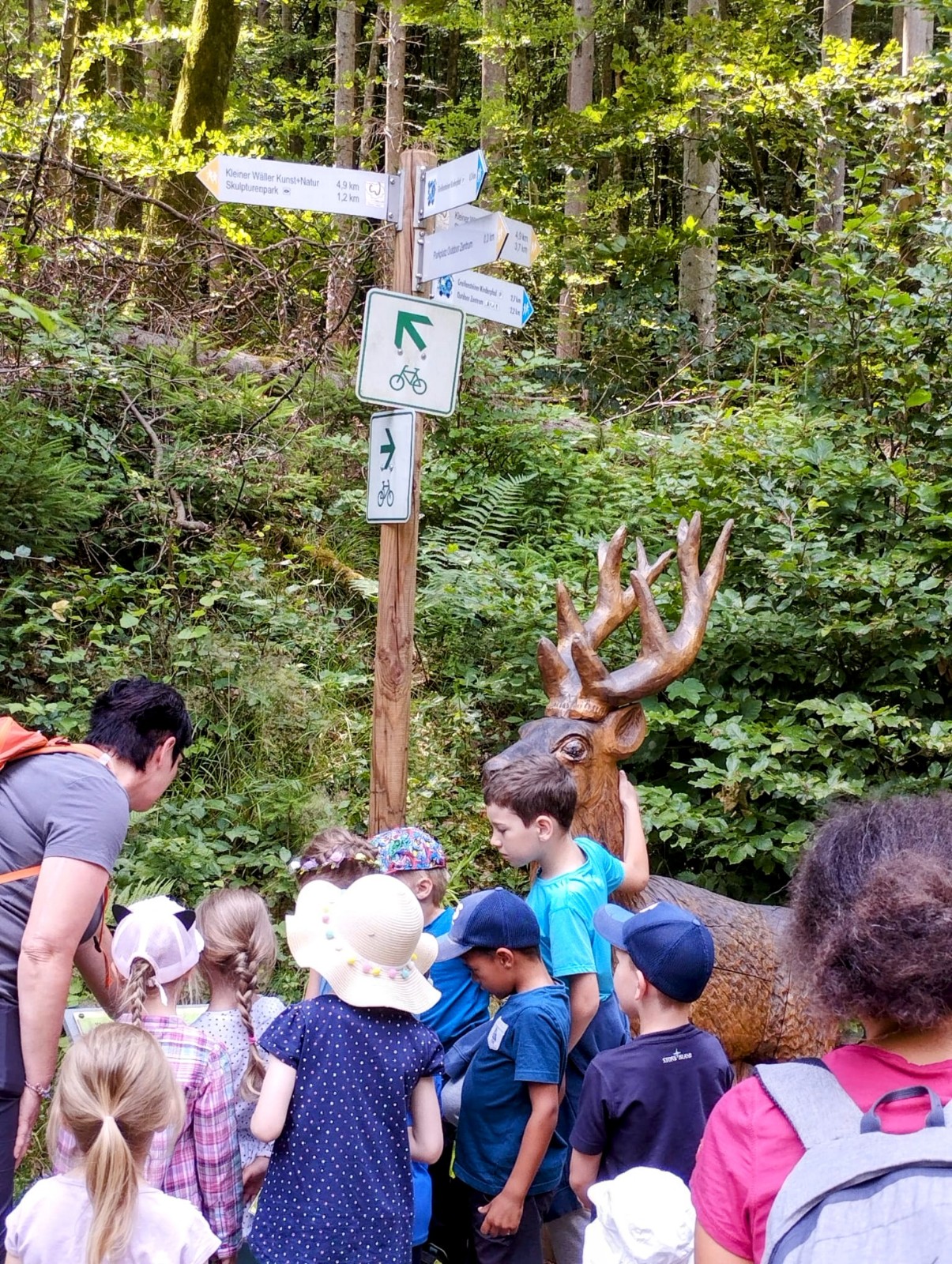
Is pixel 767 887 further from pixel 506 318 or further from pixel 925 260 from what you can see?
pixel 925 260

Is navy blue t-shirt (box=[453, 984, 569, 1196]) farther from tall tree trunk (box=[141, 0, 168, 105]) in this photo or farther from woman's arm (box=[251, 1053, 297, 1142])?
tall tree trunk (box=[141, 0, 168, 105])

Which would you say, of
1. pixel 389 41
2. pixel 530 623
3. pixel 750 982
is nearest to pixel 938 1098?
pixel 750 982

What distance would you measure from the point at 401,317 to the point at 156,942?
2404 millimetres

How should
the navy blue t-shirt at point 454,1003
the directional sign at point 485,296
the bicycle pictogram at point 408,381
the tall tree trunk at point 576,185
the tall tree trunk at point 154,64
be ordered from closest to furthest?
the navy blue t-shirt at point 454,1003
the bicycle pictogram at point 408,381
the directional sign at point 485,296
the tall tree trunk at point 154,64
the tall tree trunk at point 576,185

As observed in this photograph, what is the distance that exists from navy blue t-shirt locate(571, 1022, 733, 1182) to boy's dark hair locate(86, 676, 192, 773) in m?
1.43

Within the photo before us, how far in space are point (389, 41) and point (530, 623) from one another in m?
8.10

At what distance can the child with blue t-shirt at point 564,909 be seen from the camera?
3.24 metres

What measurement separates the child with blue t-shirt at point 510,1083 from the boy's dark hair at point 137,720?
954 millimetres

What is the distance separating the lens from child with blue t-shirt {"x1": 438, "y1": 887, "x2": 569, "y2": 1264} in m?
2.89

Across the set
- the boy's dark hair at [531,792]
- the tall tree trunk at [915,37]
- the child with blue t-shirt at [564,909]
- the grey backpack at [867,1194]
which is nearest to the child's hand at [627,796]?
the child with blue t-shirt at [564,909]

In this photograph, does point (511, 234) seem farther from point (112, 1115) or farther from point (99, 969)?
point (112, 1115)

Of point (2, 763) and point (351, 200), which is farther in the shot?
point (351, 200)

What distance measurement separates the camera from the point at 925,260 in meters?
6.98

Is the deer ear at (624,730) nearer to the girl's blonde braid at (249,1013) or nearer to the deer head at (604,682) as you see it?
the deer head at (604,682)
